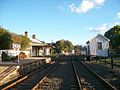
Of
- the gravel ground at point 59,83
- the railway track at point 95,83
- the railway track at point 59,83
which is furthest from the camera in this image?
the gravel ground at point 59,83

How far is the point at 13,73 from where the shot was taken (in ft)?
67.4

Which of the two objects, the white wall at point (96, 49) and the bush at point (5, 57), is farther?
the white wall at point (96, 49)

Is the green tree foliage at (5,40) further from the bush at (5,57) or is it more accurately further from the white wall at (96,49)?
the white wall at (96,49)

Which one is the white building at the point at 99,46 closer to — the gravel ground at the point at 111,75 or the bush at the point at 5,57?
the bush at the point at 5,57

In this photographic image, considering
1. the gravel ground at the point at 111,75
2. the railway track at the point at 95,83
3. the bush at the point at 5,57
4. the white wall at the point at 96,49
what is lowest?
the railway track at the point at 95,83

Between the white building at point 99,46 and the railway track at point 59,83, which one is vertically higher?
the white building at point 99,46

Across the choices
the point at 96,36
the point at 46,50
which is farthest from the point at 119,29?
the point at 96,36

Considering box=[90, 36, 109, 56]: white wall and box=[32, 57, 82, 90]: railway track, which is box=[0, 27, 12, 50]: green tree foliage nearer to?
box=[90, 36, 109, 56]: white wall

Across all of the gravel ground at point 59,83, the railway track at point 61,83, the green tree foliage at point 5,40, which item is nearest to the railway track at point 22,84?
the railway track at point 61,83

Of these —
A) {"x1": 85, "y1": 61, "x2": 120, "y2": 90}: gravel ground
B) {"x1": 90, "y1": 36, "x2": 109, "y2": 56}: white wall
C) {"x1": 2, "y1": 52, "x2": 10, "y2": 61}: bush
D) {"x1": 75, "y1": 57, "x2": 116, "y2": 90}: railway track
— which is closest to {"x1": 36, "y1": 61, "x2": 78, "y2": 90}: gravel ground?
{"x1": 75, "y1": 57, "x2": 116, "y2": 90}: railway track

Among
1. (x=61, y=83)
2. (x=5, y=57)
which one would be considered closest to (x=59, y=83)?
(x=61, y=83)

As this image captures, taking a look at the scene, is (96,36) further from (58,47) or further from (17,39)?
(58,47)

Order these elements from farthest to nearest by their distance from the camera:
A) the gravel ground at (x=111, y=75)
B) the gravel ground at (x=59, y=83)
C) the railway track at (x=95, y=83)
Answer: the gravel ground at (x=111, y=75) → the gravel ground at (x=59, y=83) → the railway track at (x=95, y=83)

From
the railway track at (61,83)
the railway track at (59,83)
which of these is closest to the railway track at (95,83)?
Result: the railway track at (61,83)
